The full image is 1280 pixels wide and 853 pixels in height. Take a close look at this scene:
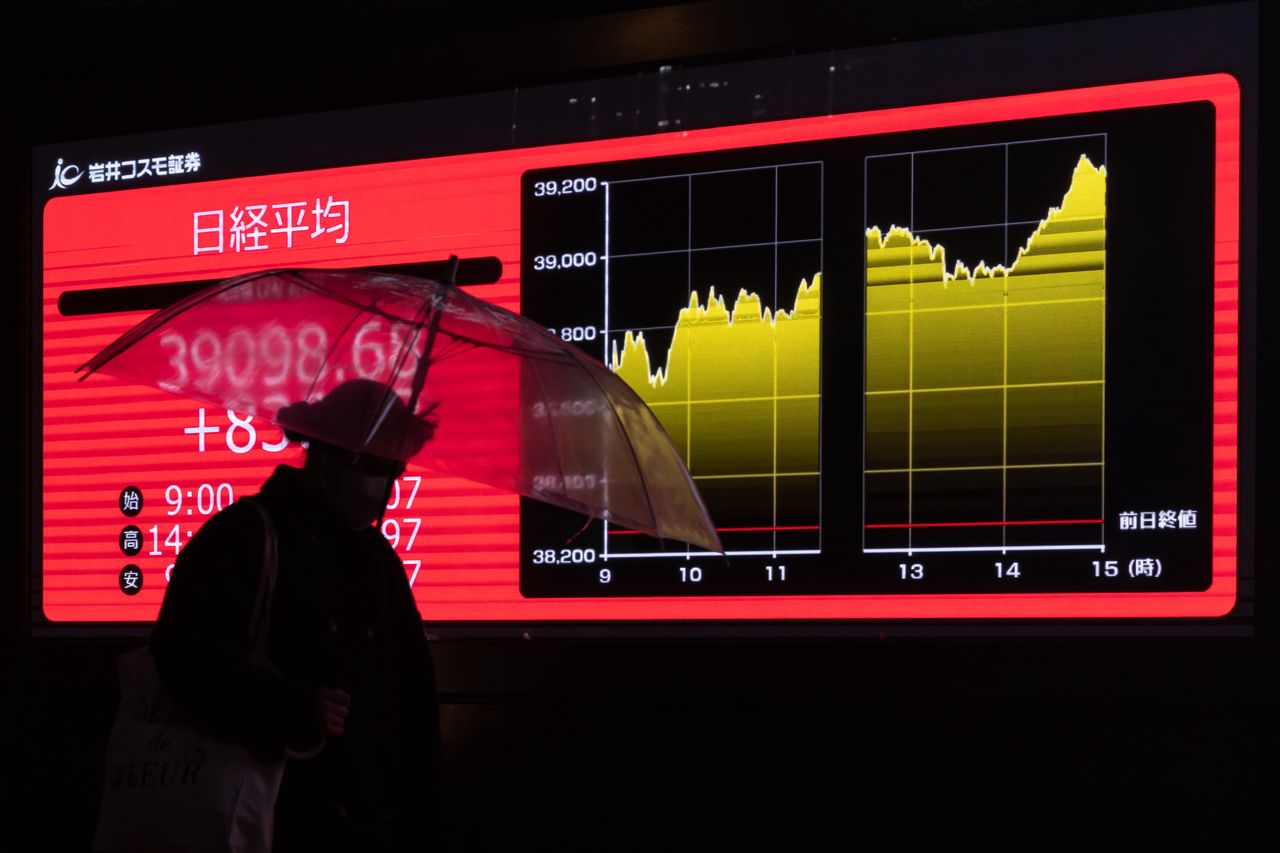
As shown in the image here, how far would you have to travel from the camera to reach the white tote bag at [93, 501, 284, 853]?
92.9 inches

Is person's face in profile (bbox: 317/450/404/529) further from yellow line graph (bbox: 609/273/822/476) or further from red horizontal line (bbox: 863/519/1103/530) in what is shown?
red horizontal line (bbox: 863/519/1103/530)

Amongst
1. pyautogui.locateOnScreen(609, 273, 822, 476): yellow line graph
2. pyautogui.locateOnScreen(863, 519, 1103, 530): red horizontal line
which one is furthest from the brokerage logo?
pyautogui.locateOnScreen(863, 519, 1103, 530): red horizontal line

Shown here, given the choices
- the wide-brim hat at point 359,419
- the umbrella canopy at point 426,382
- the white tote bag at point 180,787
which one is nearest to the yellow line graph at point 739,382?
the umbrella canopy at point 426,382

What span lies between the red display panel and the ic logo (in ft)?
0.17

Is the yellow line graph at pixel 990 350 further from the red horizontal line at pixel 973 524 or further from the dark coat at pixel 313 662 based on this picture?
the dark coat at pixel 313 662

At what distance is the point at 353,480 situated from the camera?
8.46 ft

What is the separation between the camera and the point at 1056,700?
317 cm

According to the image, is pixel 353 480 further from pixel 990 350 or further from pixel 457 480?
pixel 990 350

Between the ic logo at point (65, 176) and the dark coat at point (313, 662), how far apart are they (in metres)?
1.91

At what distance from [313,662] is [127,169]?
79.8 inches

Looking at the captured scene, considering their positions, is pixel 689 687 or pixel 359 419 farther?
pixel 689 687

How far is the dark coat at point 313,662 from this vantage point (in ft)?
7.77

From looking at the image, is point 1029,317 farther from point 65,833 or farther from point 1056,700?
point 65,833

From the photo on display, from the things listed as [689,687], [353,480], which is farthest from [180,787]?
[689,687]
